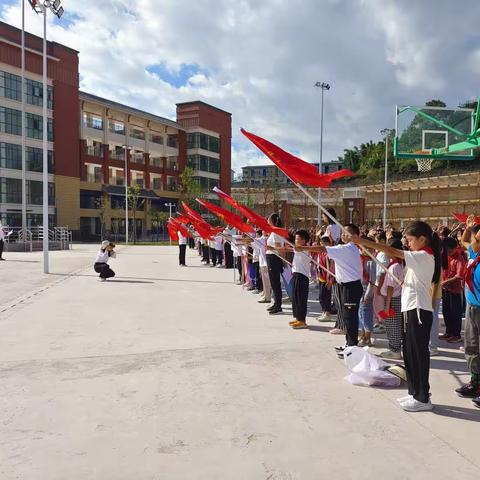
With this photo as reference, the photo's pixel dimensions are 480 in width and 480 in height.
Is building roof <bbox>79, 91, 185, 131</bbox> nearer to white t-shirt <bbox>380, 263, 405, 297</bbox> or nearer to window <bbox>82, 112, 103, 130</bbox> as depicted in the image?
window <bbox>82, 112, 103, 130</bbox>

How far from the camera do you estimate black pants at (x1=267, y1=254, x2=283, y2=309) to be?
8727 mm

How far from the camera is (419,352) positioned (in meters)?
4.06

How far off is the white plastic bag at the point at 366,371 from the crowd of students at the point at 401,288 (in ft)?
1.24

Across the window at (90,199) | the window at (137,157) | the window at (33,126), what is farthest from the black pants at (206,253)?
the window at (137,157)

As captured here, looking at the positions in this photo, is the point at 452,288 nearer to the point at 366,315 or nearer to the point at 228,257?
the point at 366,315

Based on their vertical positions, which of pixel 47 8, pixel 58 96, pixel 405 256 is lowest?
pixel 405 256

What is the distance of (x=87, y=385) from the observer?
4680 mm

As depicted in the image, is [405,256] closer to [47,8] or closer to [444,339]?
[444,339]

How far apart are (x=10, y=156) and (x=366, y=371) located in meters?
44.3

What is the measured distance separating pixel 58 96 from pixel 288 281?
43.1 metres

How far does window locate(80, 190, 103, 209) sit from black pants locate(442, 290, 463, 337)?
47186 mm

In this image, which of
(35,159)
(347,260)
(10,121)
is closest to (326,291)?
(347,260)

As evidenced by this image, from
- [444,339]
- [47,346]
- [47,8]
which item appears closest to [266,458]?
[47,346]

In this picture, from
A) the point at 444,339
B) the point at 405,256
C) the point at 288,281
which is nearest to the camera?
the point at 405,256
